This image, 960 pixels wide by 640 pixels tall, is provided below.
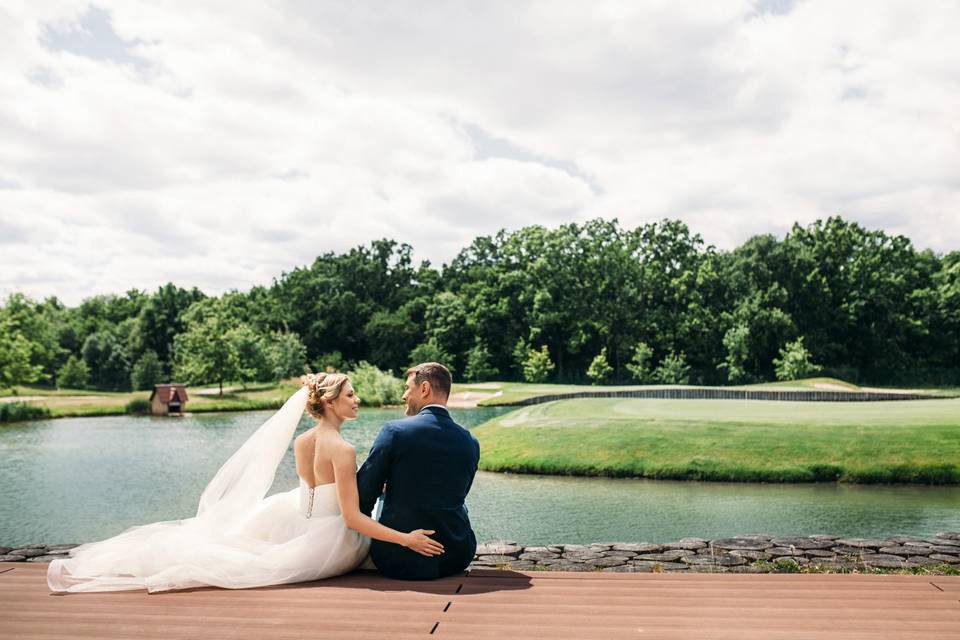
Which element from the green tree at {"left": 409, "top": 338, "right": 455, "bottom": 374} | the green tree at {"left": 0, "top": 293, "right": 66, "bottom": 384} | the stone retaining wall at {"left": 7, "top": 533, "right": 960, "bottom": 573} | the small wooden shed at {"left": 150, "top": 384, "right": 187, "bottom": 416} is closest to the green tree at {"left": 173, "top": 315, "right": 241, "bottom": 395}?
the small wooden shed at {"left": 150, "top": 384, "right": 187, "bottom": 416}

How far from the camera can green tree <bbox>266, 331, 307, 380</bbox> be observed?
179 ft

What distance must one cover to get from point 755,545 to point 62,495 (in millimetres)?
14176

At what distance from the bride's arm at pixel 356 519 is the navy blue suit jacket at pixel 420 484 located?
0.35 feet

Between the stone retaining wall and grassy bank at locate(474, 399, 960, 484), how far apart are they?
6333mm

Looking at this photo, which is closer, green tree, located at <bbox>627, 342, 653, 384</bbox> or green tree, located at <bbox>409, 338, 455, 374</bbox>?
green tree, located at <bbox>627, 342, 653, 384</bbox>

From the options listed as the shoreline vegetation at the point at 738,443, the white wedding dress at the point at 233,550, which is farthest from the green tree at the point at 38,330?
the white wedding dress at the point at 233,550

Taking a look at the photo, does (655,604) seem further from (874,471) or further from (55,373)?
(55,373)

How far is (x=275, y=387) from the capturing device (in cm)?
5091

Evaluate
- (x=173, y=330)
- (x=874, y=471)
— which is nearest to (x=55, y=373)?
(x=173, y=330)

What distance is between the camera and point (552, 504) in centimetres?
1366

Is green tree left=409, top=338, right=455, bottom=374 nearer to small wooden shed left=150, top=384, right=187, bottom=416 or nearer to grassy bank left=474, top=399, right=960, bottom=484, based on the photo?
small wooden shed left=150, top=384, right=187, bottom=416

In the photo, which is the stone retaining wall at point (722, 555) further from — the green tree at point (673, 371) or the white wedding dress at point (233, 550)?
the green tree at point (673, 371)

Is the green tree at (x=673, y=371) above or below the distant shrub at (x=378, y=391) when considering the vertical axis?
above

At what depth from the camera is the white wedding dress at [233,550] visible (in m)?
4.72
